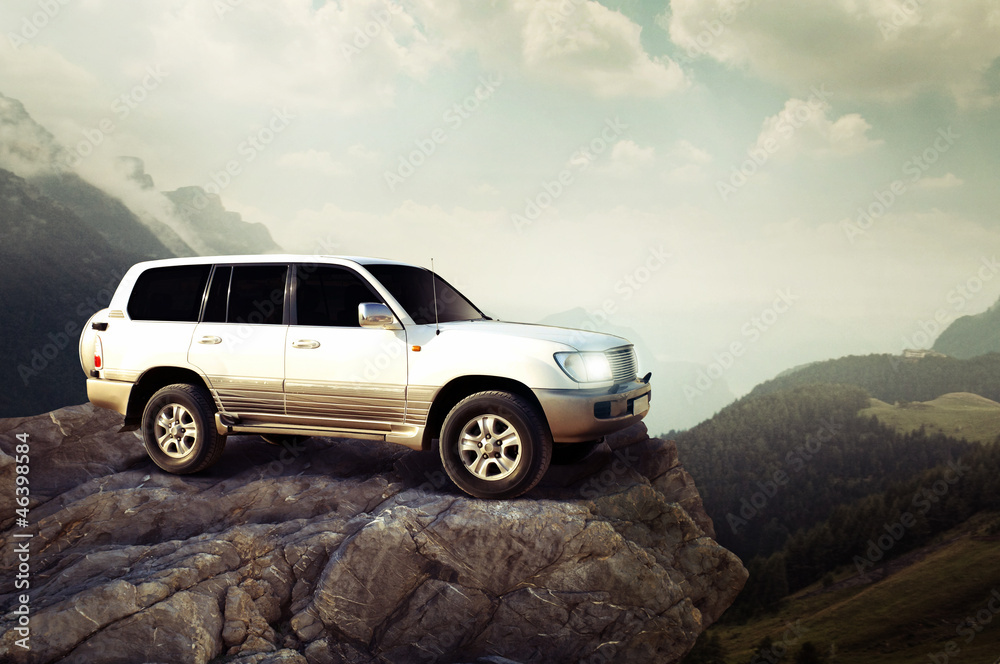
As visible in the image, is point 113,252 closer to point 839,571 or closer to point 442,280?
point 839,571

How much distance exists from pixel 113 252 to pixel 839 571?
129 metres

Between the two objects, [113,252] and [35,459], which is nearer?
[35,459]

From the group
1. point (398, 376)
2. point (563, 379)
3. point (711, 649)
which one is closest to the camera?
point (563, 379)

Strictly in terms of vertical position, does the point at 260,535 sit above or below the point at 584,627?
above

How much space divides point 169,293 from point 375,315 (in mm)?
3072

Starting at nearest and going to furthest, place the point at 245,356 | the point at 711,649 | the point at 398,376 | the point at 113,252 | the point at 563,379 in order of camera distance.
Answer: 1. the point at 563,379
2. the point at 398,376
3. the point at 245,356
4. the point at 711,649
5. the point at 113,252

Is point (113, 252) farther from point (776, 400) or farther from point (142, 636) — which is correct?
point (142, 636)

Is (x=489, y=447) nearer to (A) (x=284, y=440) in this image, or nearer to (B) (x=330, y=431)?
(B) (x=330, y=431)

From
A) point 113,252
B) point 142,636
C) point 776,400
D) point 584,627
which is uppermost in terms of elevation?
point 113,252

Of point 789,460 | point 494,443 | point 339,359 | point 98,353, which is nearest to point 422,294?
point 339,359

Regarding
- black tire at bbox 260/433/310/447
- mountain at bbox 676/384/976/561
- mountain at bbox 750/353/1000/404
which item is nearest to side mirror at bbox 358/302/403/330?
black tire at bbox 260/433/310/447

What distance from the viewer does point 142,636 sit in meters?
5.36

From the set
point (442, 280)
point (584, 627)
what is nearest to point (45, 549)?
point (442, 280)

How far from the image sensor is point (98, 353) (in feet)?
26.2
